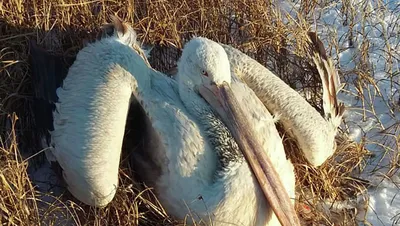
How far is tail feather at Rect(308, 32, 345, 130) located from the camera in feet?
15.8

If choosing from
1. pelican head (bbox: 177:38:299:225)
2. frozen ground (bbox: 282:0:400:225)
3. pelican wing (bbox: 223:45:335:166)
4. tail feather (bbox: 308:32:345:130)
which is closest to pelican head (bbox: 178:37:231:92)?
pelican head (bbox: 177:38:299:225)

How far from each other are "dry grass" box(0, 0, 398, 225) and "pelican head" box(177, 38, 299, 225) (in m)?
0.53

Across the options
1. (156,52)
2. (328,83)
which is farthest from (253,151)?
(156,52)

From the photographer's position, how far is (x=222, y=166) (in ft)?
13.0

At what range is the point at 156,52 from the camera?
5.21 meters

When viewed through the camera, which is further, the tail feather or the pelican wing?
the tail feather

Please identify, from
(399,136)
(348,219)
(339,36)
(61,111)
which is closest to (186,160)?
(61,111)

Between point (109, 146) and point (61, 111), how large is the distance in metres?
0.48

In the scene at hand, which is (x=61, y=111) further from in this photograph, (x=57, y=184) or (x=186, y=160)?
(x=186, y=160)

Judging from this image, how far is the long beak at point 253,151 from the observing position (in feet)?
12.7

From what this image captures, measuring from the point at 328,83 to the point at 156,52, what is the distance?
1.19 m

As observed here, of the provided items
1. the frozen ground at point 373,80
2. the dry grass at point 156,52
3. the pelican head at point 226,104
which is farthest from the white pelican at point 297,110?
the pelican head at point 226,104

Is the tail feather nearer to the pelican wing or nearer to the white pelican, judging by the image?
the white pelican

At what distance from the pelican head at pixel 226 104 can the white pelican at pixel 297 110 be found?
0.55 m
